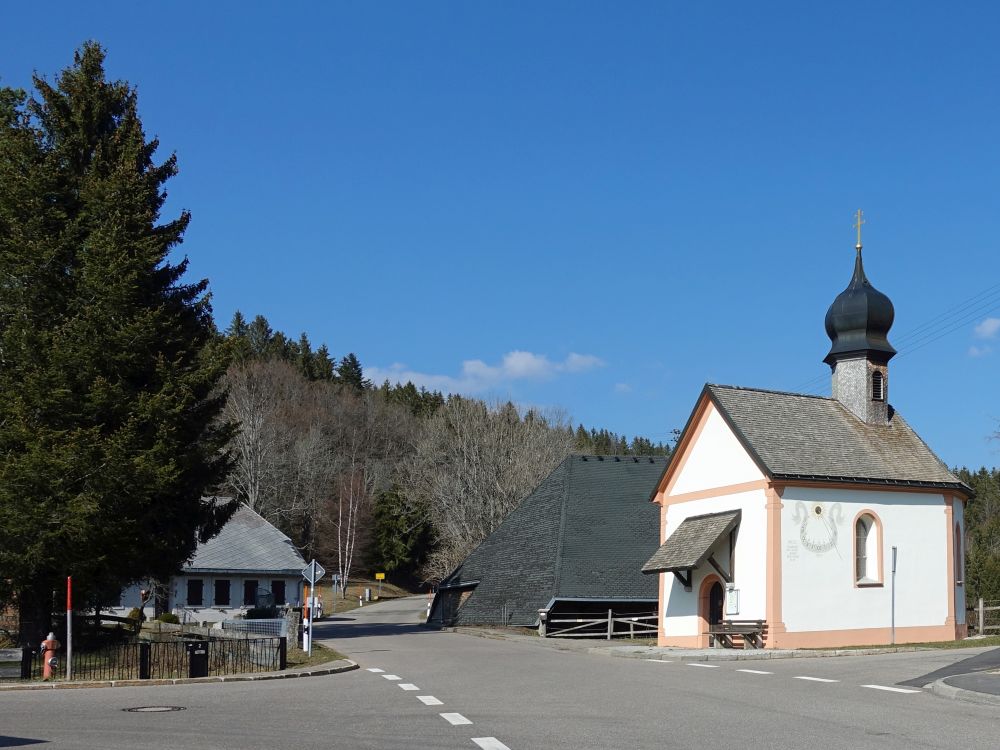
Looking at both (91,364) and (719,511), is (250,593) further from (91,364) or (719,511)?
(91,364)

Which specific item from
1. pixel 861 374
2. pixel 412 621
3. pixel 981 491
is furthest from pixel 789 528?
pixel 981 491

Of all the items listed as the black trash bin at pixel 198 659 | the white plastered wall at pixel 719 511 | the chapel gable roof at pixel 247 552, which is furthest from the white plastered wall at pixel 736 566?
the chapel gable roof at pixel 247 552

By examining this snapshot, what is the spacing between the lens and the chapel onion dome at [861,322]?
37500 mm

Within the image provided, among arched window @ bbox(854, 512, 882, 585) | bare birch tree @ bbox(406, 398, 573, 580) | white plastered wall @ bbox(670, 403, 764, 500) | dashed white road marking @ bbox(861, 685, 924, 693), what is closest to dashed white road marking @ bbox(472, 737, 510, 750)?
dashed white road marking @ bbox(861, 685, 924, 693)

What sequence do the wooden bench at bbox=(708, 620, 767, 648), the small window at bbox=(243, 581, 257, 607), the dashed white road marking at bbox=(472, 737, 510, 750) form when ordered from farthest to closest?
the small window at bbox=(243, 581, 257, 607)
the wooden bench at bbox=(708, 620, 767, 648)
the dashed white road marking at bbox=(472, 737, 510, 750)

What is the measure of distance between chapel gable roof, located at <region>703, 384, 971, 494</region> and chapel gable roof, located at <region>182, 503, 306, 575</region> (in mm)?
29652

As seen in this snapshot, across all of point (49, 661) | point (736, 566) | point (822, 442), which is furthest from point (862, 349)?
point (49, 661)

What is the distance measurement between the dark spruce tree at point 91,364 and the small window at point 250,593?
27.3 metres

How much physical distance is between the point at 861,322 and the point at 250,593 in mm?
34813

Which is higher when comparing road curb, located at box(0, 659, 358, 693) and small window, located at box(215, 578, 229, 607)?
road curb, located at box(0, 659, 358, 693)

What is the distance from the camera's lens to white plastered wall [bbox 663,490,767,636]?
3278cm

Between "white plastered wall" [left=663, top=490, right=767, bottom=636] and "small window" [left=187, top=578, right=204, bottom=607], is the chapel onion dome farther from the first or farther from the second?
"small window" [left=187, top=578, right=204, bottom=607]

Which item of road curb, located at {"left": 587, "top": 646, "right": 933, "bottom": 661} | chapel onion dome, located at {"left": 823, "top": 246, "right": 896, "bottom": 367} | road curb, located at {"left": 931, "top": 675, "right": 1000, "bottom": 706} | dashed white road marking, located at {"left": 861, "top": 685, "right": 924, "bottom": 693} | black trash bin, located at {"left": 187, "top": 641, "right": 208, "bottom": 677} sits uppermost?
chapel onion dome, located at {"left": 823, "top": 246, "right": 896, "bottom": 367}

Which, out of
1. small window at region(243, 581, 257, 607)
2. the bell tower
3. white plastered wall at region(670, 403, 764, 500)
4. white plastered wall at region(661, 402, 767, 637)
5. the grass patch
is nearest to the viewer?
the grass patch
